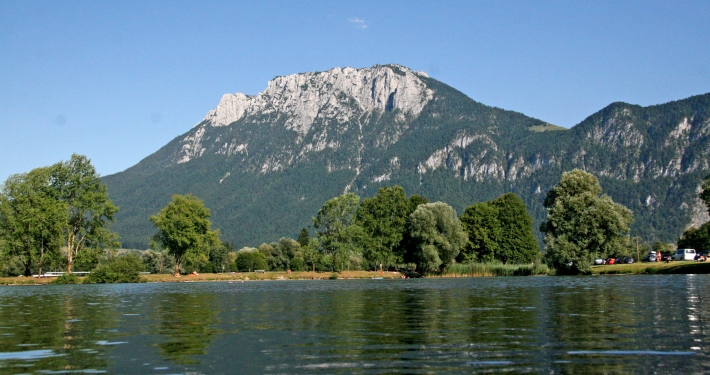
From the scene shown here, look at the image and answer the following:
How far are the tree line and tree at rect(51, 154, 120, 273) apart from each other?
0.45 ft

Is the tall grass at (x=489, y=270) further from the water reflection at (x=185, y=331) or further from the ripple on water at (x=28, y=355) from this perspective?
the ripple on water at (x=28, y=355)

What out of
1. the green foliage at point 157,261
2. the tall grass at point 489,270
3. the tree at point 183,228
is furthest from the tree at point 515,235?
the green foliage at point 157,261

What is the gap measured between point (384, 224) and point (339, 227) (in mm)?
7951

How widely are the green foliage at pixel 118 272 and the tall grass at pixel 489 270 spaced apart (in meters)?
44.6

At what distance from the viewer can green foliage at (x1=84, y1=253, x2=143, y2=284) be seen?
8414 cm

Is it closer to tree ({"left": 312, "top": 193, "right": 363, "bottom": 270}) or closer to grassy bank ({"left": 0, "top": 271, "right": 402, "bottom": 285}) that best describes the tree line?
tree ({"left": 312, "top": 193, "right": 363, "bottom": 270})

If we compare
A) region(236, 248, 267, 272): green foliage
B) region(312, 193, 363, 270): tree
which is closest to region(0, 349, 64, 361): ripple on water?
region(312, 193, 363, 270): tree

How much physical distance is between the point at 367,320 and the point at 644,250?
164 meters

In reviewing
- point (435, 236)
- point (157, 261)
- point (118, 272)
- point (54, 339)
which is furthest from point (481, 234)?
point (54, 339)

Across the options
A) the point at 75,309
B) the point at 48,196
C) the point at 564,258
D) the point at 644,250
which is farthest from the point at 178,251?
the point at 644,250

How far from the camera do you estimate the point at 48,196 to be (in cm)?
8662

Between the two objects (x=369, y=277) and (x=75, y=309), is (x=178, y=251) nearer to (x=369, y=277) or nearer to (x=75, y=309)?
(x=369, y=277)

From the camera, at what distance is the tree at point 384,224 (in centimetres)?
10812

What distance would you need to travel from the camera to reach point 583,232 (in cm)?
7812
